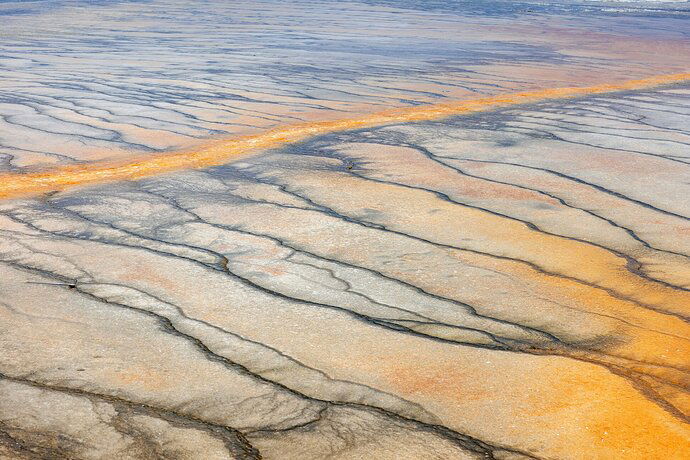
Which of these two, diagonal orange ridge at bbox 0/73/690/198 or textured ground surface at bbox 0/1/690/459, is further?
diagonal orange ridge at bbox 0/73/690/198

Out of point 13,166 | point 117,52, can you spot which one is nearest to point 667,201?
point 13,166

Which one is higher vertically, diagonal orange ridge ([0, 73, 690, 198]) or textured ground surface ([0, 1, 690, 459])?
diagonal orange ridge ([0, 73, 690, 198])

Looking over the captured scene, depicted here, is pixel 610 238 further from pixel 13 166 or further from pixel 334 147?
pixel 13 166

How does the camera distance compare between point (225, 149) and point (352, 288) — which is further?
point (225, 149)

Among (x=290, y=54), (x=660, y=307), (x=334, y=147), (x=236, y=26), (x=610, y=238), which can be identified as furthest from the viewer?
(x=236, y=26)
